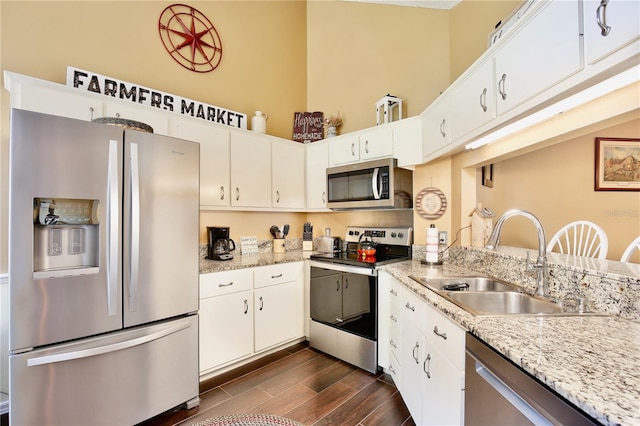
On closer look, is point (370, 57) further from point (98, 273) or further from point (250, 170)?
point (98, 273)

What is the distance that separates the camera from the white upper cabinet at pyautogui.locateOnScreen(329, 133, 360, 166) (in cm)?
287

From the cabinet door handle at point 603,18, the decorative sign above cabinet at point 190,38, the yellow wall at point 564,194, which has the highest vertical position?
the decorative sign above cabinet at point 190,38

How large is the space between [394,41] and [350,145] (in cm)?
128

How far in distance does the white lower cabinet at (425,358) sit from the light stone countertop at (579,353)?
166 mm

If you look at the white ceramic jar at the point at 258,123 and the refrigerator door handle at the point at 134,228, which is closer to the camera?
the refrigerator door handle at the point at 134,228

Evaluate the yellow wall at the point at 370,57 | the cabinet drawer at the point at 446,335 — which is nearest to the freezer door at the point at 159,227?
the cabinet drawer at the point at 446,335

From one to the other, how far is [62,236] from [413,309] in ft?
6.67

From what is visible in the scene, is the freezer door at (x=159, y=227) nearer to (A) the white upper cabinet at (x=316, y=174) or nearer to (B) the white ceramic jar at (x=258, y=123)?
(B) the white ceramic jar at (x=258, y=123)

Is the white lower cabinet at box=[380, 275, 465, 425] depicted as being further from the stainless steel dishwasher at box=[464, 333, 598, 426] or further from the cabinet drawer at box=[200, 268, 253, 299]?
the cabinet drawer at box=[200, 268, 253, 299]

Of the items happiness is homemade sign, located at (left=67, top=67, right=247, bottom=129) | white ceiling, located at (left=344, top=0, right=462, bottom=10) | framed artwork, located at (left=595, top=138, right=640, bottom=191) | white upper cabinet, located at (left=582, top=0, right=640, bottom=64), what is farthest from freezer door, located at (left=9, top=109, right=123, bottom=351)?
framed artwork, located at (left=595, top=138, right=640, bottom=191)

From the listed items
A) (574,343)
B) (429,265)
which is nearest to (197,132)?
(429,265)

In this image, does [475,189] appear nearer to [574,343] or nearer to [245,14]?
[574,343]

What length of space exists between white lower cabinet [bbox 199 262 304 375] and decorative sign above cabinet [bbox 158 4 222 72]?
2.12 metres

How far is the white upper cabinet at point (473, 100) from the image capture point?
4.64ft
